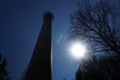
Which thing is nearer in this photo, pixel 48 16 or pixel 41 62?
pixel 41 62

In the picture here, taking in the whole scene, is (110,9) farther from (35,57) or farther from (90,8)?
(35,57)

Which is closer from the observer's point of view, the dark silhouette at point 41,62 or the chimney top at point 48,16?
the dark silhouette at point 41,62

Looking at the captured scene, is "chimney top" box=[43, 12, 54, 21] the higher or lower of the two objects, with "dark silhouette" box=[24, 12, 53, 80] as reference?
higher

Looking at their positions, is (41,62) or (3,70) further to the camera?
(3,70)

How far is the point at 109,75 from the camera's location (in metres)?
17.5

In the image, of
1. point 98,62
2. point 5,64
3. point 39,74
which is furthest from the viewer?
point 5,64

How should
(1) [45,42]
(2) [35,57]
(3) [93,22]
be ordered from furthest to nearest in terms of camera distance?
(1) [45,42]
(2) [35,57]
(3) [93,22]

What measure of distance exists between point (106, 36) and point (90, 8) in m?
2.68

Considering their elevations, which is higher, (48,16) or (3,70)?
(48,16)

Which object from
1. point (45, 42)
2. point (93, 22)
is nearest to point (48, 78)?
point (45, 42)

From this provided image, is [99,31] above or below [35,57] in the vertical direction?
above

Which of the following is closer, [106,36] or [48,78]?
[106,36]

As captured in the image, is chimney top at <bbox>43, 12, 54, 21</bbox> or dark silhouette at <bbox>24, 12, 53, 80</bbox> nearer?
dark silhouette at <bbox>24, 12, 53, 80</bbox>

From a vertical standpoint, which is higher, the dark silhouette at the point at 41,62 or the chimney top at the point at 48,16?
the chimney top at the point at 48,16
